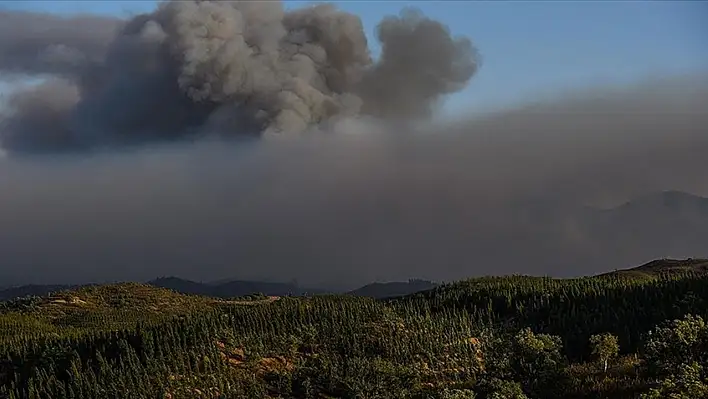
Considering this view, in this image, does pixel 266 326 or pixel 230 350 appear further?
pixel 266 326

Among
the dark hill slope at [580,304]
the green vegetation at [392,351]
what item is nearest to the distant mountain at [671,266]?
the dark hill slope at [580,304]

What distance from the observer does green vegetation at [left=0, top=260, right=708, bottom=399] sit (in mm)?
45344

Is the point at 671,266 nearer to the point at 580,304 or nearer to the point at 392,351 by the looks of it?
the point at 580,304

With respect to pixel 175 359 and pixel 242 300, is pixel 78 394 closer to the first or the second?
pixel 175 359

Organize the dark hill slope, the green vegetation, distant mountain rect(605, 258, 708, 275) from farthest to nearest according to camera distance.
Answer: distant mountain rect(605, 258, 708, 275), the dark hill slope, the green vegetation

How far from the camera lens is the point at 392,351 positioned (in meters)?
56.8

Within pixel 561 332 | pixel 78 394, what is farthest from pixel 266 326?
pixel 561 332

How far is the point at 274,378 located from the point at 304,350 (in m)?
6.46

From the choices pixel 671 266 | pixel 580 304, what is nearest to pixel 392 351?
pixel 580 304

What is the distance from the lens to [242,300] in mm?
108750

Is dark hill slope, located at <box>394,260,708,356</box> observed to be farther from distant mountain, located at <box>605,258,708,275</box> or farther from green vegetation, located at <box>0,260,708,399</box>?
distant mountain, located at <box>605,258,708,275</box>

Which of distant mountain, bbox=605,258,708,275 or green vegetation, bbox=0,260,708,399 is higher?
distant mountain, bbox=605,258,708,275

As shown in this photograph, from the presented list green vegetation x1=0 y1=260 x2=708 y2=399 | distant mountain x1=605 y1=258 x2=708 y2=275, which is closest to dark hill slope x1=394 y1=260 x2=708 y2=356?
green vegetation x1=0 y1=260 x2=708 y2=399

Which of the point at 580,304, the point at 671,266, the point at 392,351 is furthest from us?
the point at 671,266
